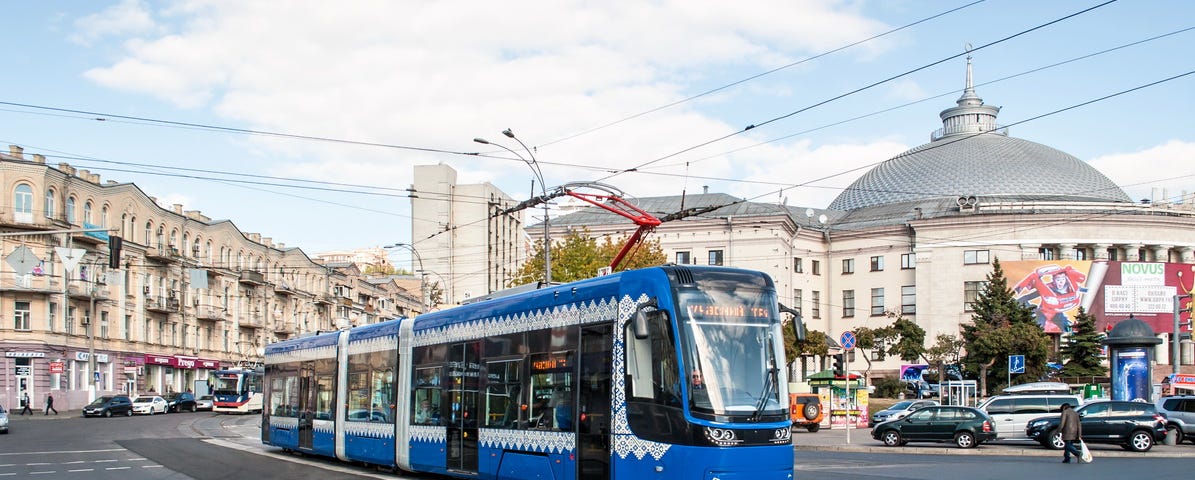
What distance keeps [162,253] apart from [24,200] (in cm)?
1329

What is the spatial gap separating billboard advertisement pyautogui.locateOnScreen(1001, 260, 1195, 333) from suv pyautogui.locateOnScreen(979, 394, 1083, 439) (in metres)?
40.6

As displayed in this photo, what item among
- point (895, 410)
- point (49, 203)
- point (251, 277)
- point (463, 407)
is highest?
point (49, 203)

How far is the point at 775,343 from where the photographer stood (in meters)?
14.0

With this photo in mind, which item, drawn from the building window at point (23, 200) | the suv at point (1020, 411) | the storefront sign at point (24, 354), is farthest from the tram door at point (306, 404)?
the storefront sign at point (24, 354)

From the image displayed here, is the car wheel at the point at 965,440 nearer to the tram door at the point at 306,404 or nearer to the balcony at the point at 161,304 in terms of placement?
the tram door at the point at 306,404

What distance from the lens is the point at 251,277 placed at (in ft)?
262

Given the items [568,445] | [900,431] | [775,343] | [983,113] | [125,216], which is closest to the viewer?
[775,343]

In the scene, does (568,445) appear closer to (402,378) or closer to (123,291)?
(402,378)

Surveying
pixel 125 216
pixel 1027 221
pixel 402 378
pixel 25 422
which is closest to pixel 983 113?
pixel 1027 221

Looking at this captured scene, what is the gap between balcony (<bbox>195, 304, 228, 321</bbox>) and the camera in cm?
7406

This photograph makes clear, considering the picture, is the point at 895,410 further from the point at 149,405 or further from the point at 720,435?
the point at 149,405

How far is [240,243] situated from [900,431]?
6005cm

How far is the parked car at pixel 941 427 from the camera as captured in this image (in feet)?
99.0

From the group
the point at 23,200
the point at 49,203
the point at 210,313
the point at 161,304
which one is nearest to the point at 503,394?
the point at 23,200
